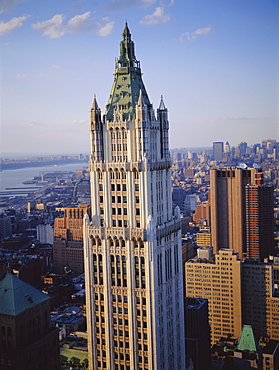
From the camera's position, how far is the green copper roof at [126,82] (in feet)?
20.4

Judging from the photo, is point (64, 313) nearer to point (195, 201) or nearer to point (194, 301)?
point (194, 301)

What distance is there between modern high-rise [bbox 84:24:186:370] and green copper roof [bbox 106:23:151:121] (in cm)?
1

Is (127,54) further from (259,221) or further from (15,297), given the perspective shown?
(259,221)

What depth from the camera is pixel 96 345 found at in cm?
633

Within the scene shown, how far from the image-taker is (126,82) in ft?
Result: 20.8

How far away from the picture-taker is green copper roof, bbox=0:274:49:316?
15.9 feet

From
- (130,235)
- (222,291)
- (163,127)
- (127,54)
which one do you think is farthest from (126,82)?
(222,291)

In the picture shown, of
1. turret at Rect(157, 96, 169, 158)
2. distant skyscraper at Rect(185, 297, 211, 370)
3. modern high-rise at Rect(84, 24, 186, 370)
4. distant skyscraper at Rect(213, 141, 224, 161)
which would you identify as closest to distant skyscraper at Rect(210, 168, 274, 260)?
distant skyscraper at Rect(213, 141, 224, 161)

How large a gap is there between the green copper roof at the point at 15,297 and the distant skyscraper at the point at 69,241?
470 inches

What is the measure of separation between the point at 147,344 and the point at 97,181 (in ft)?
7.46

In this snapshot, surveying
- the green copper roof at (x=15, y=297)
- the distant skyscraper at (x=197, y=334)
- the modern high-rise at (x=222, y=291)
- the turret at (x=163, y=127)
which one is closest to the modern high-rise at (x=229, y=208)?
the modern high-rise at (x=222, y=291)

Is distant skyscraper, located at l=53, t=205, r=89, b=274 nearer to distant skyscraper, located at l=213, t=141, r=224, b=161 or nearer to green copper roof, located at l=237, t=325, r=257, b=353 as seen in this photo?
distant skyscraper, located at l=213, t=141, r=224, b=161

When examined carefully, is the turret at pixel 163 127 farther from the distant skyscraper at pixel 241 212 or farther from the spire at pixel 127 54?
the distant skyscraper at pixel 241 212

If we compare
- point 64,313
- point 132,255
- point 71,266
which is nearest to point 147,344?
point 132,255
